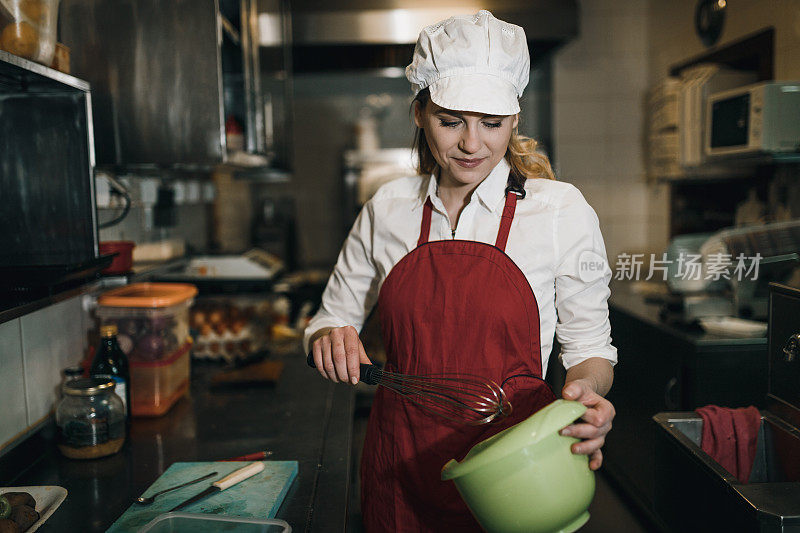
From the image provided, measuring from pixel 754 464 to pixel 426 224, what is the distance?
732 millimetres

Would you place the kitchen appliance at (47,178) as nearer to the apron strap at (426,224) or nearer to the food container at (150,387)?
the food container at (150,387)

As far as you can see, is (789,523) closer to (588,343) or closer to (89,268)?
(588,343)

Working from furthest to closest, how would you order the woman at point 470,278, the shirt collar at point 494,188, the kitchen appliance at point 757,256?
1. the kitchen appliance at point 757,256
2. the shirt collar at point 494,188
3. the woman at point 470,278

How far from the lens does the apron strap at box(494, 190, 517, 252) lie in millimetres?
1032

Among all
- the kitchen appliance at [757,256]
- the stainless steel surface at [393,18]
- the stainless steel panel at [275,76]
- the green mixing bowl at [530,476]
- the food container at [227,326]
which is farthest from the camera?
the stainless steel surface at [393,18]

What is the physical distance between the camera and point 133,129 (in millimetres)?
1577

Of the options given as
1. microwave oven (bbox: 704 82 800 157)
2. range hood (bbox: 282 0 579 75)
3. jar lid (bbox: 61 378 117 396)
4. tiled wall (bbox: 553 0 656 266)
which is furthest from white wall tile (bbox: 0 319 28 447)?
tiled wall (bbox: 553 0 656 266)

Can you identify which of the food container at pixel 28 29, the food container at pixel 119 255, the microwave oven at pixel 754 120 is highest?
the food container at pixel 28 29

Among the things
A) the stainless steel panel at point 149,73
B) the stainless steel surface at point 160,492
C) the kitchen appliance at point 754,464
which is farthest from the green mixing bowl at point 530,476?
the stainless steel panel at point 149,73

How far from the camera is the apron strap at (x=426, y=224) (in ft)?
3.61

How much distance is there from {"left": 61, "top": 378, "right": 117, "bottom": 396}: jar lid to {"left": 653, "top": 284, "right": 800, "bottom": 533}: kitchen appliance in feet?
3.43

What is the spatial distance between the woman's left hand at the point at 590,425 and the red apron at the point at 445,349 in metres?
0.23

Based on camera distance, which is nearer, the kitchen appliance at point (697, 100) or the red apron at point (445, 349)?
the red apron at point (445, 349)

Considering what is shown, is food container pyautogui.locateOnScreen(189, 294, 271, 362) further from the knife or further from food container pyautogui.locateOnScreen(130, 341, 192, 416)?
the knife
